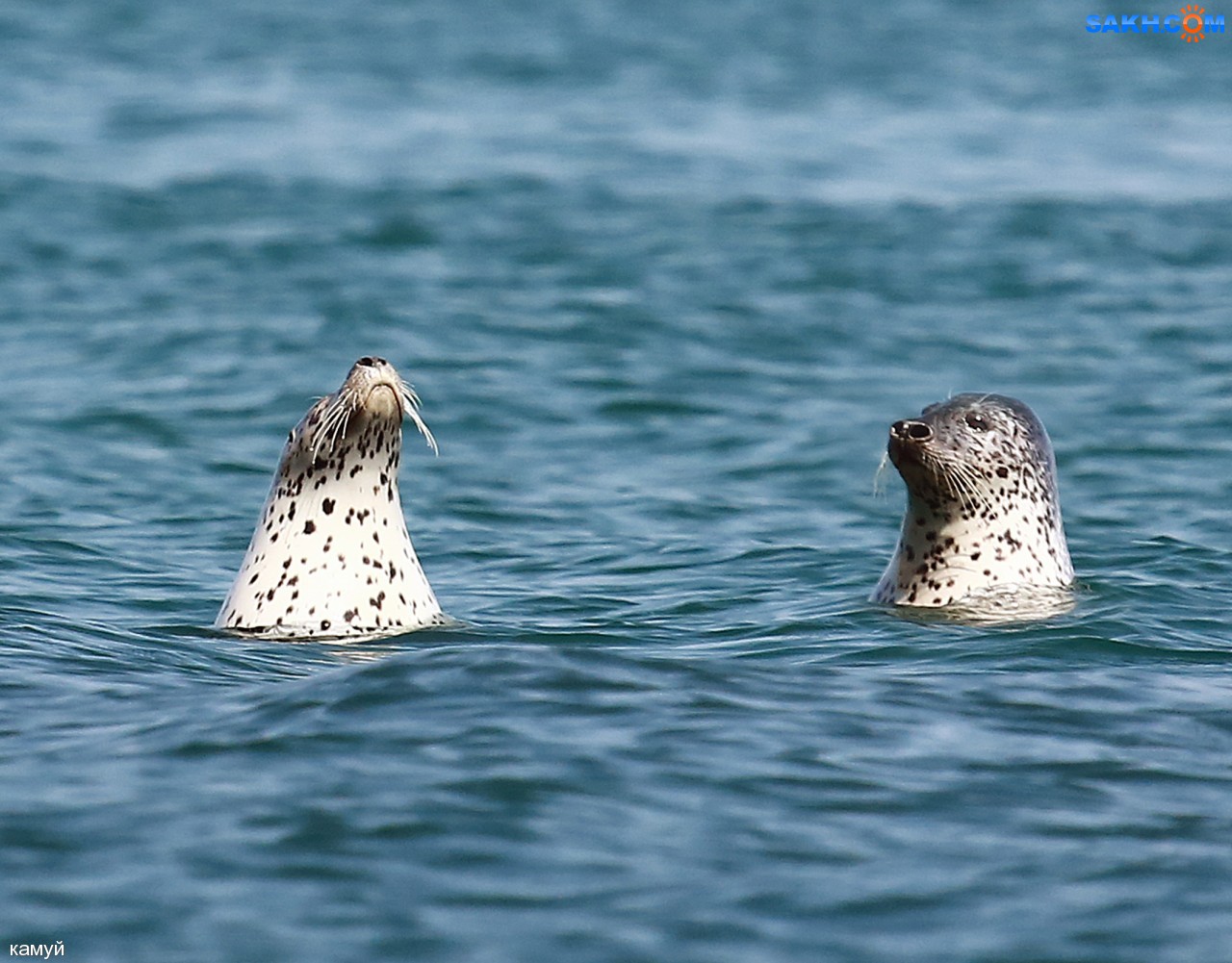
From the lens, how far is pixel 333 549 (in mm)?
10328

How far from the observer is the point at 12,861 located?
644 cm

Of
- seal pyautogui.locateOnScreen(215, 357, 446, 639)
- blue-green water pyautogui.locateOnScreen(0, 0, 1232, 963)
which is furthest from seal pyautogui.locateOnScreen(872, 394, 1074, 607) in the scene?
seal pyautogui.locateOnScreen(215, 357, 446, 639)

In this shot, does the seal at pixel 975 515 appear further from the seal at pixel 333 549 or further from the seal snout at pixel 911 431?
the seal at pixel 333 549

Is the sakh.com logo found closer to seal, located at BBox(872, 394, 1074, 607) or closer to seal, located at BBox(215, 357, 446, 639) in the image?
seal, located at BBox(872, 394, 1074, 607)

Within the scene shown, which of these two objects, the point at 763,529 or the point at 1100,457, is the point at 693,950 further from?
the point at 1100,457

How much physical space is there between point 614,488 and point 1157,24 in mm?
29312

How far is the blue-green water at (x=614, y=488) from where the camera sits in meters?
6.40

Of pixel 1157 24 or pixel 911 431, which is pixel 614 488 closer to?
pixel 911 431

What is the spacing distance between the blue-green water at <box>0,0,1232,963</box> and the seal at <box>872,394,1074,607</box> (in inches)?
20.4

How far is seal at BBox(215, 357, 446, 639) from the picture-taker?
10.2 metres

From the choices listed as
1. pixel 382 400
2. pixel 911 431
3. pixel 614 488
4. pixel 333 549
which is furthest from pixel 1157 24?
pixel 382 400

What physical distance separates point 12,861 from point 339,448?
13.2ft

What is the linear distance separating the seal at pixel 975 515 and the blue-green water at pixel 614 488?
52 cm

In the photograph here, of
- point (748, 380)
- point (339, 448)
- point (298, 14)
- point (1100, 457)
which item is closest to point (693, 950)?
point (339, 448)
